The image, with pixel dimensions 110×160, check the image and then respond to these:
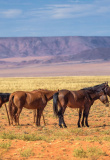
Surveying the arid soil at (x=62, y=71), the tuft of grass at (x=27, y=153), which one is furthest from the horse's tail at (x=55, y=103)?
the arid soil at (x=62, y=71)

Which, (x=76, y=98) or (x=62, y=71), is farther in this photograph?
(x=62, y=71)

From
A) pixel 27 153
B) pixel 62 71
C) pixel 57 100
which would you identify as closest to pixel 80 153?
pixel 27 153

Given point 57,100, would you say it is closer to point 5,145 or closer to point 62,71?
point 5,145

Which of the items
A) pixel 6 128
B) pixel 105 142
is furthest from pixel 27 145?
pixel 6 128

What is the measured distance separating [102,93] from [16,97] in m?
3.72

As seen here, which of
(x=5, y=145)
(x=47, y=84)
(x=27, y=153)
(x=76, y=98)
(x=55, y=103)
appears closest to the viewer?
(x=27, y=153)

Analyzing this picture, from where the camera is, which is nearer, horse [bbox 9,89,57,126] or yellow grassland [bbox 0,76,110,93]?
horse [bbox 9,89,57,126]

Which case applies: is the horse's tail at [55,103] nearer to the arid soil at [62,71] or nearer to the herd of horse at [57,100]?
the herd of horse at [57,100]

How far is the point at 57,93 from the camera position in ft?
42.1

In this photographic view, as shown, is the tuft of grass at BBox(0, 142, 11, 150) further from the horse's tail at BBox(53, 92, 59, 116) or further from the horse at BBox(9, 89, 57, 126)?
the horse at BBox(9, 89, 57, 126)

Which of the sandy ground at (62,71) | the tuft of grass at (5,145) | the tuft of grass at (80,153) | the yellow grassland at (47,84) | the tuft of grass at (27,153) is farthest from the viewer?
→ the sandy ground at (62,71)

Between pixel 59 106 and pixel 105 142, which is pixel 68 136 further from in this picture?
pixel 59 106

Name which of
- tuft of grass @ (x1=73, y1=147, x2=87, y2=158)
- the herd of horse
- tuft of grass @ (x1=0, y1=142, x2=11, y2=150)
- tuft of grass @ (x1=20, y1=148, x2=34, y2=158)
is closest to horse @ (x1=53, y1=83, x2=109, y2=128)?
the herd of horse

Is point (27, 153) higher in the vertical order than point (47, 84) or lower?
lower
